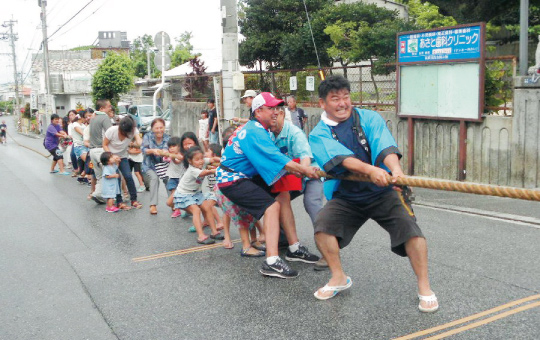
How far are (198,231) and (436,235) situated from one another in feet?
9.51

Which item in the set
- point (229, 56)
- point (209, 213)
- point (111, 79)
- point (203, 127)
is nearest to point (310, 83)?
point (203, 127)

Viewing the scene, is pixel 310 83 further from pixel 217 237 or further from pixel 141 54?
pixel 141 54

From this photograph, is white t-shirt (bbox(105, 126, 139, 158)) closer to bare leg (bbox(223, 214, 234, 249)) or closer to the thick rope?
bare leg (bbox(223, 214, 234, 249))

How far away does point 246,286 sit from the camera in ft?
17.8

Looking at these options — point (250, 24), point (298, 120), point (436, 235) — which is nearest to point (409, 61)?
point (298, 120)

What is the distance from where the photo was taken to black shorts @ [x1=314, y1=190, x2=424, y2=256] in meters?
4.54

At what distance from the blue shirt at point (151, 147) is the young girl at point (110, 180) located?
1.81ft

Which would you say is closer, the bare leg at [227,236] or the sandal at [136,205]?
the bare leg at [227,236]

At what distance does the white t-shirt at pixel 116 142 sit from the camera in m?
10.1

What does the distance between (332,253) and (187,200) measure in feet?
10.5

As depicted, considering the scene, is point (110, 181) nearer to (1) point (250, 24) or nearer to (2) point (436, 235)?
(2) point (436, 235)

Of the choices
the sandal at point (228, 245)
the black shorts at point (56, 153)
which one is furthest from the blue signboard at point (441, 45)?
the black shorts at point (56, 153)

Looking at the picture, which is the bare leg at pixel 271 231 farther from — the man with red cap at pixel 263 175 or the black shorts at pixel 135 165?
the black shorts at pixel 135 165

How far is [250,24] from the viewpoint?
22.8 metres
